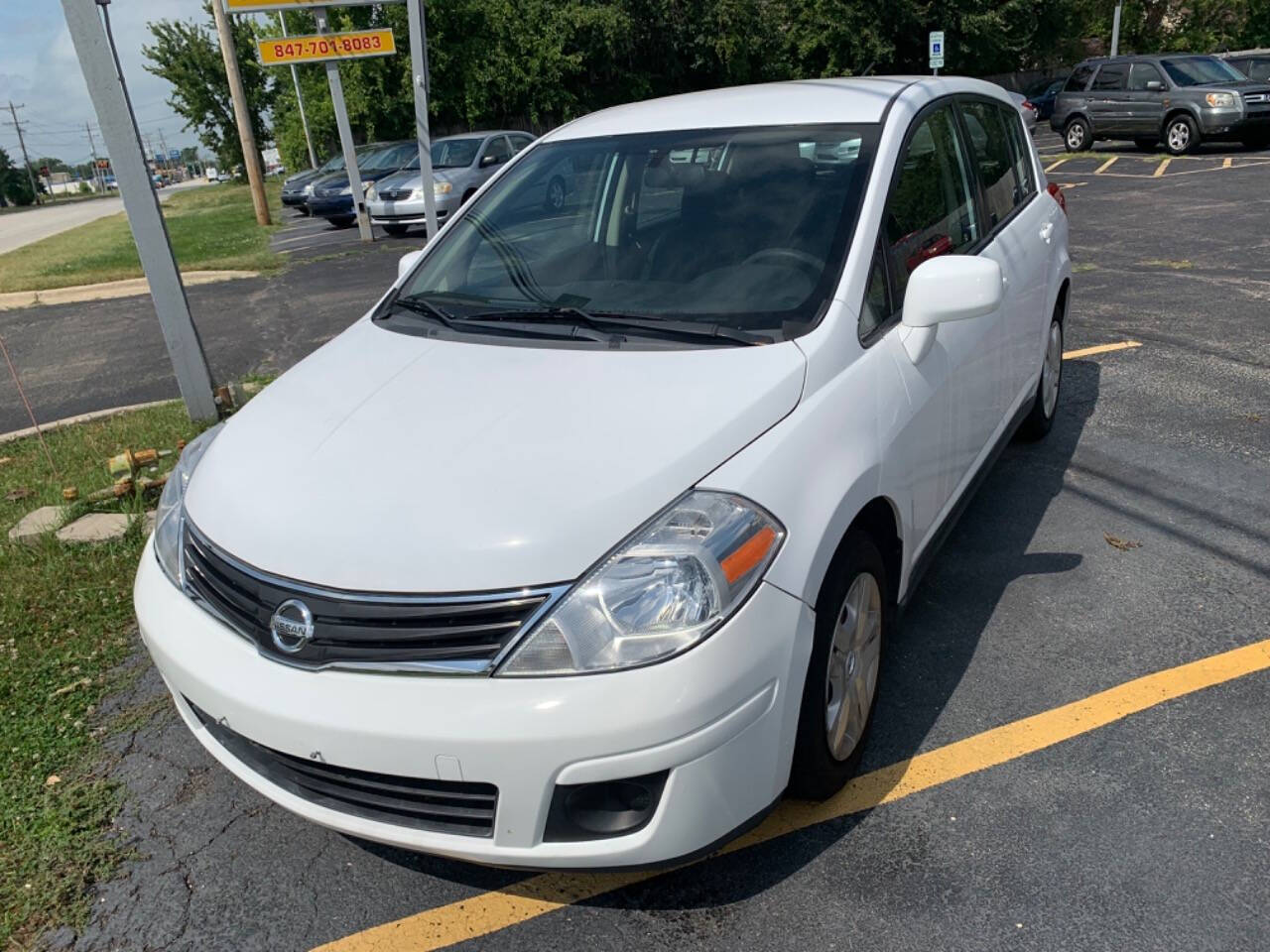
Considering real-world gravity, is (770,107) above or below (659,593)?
above

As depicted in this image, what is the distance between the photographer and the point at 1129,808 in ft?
8.43

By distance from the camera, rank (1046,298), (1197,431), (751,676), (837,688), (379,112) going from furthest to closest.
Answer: (379,112) < (1197,431) < (1046,298) < (837,688) < (751,676)

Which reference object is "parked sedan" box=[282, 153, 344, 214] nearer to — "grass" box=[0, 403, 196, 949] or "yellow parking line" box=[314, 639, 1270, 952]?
"grass" box=[0, 403, 196, 949]

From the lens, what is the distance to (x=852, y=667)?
8.57ft

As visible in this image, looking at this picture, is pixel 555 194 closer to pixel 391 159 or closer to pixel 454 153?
pixel 454 153

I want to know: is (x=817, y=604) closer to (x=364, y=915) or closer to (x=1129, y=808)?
(x=1129, y=808)

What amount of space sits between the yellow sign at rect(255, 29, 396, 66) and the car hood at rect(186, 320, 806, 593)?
16016 mm

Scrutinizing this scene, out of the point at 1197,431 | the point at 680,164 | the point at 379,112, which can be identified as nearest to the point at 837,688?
the point at 680,164

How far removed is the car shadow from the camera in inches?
96.7

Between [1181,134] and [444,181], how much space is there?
1356 cm

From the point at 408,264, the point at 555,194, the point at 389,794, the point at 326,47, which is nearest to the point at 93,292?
the point at 326,47

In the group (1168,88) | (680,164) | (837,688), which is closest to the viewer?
(837,688)

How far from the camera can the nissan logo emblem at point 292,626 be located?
2.14 meters

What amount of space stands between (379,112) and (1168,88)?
24637 mm
